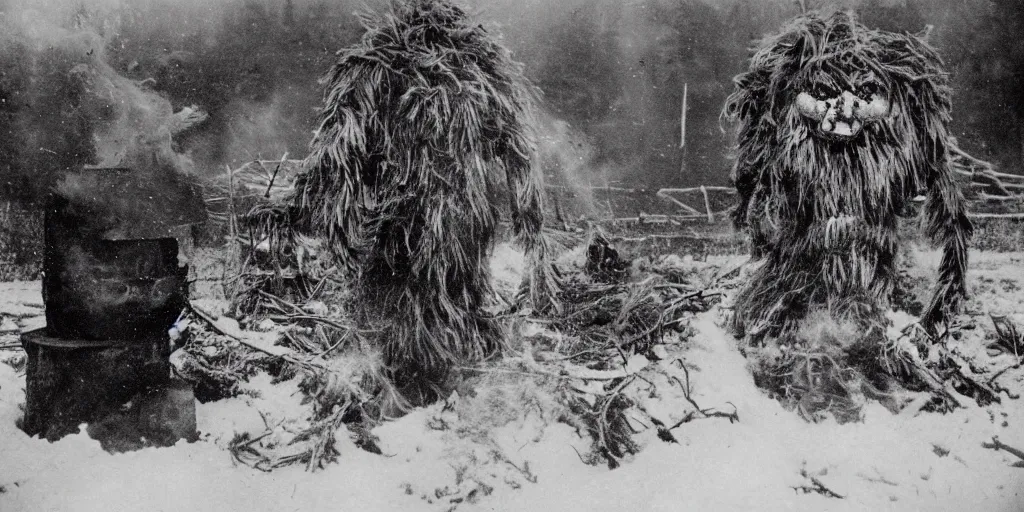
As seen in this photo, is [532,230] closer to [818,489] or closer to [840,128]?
[840,128]

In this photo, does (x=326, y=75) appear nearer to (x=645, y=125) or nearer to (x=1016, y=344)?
(x=645, y=125)

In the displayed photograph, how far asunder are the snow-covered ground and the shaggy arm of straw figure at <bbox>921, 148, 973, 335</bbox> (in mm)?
219

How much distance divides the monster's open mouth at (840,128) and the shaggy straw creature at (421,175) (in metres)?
0.90

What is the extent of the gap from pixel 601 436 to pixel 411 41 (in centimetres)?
132

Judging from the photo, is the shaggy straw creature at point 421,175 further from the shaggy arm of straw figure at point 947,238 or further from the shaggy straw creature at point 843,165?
the shaggy arm of straw figure at point 947,238

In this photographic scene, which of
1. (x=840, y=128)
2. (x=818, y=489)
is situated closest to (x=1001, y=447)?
(x=818, y=489)

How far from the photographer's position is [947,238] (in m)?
2.03

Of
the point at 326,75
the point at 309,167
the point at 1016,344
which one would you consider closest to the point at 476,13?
the point at 326,75

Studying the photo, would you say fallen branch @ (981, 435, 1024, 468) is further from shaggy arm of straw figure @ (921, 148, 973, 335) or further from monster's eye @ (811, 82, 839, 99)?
monster's eye @ (811, 82, 839, 99)

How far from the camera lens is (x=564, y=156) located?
88.1 inches

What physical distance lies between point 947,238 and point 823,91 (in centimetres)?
65

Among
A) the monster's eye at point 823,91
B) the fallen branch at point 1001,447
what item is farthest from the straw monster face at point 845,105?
the fallen branch at point 1001,447

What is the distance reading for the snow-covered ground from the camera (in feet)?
5.55

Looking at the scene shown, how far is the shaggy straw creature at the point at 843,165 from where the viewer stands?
6.35 feet
